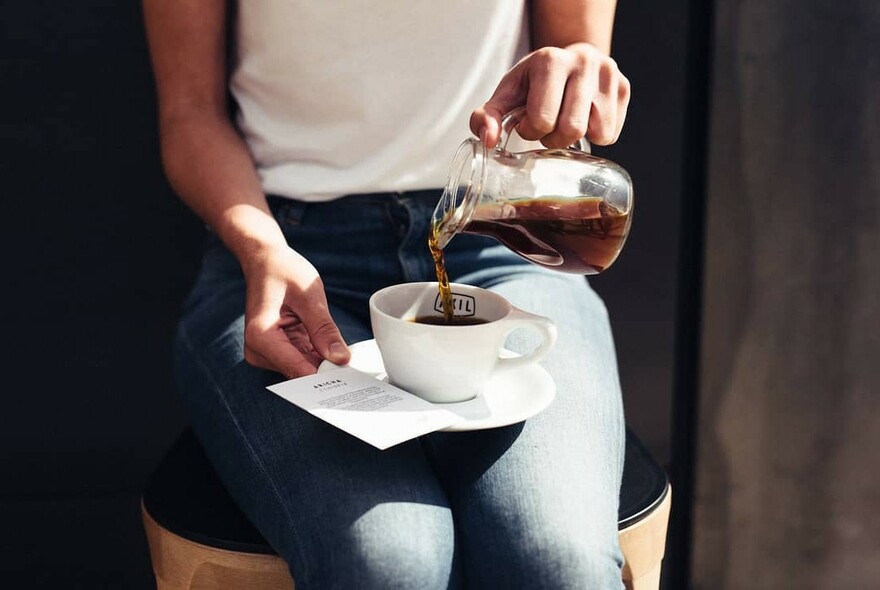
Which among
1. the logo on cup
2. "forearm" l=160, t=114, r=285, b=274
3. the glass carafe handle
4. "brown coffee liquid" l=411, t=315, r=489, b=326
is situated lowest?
"brown coffee liquid" l=411, t=315, r=489, b=326

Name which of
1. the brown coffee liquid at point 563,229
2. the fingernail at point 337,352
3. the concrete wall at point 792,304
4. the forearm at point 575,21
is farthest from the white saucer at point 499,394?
the concrete wall at point 792,304

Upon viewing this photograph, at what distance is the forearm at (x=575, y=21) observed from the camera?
114 centimetres

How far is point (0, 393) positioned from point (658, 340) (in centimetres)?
107

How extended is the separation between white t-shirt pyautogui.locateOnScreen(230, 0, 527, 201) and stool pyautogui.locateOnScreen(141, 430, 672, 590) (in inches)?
13.7

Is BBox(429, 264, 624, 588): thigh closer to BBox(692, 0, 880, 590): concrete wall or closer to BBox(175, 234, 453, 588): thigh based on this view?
BBox(175, 234, 453, 588): thigh

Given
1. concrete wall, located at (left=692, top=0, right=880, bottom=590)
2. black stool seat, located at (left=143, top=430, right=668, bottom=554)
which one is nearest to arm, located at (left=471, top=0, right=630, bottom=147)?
black stool seat, located at (left=143, top=430, right=668, bottom=554)

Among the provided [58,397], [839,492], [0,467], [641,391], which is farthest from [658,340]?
[0,467]

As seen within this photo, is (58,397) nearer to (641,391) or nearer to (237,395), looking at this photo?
(237,395)

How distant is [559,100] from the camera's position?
89cm

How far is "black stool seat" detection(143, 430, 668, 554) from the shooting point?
96 centimetres

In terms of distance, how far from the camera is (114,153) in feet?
4.87

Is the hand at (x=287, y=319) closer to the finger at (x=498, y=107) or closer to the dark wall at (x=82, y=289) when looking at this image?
the finger at (x=498, y=107)

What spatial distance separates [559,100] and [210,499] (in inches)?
21.0

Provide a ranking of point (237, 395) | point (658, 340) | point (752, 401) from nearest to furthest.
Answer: point (237, 395), point (752, 401), point (658, 340)
